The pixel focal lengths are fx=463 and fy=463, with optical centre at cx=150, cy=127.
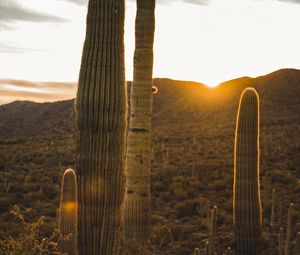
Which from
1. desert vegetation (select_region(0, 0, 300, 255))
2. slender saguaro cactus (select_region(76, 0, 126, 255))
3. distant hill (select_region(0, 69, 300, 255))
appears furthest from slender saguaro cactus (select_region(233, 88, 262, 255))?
slender saguaro cactus (select_region(76, 0, 126, 255))

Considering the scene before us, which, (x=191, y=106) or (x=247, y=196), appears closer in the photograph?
(x=247, y=196)

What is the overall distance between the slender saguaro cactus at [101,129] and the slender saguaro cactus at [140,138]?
232 cm

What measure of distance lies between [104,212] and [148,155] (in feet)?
8.82

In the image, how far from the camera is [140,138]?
290 inches

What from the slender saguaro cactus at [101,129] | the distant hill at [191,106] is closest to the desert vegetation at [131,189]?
the slender saguaro cactus at [101,129]

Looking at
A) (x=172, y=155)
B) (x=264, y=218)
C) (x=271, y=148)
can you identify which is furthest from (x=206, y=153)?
(x=264, y=218)

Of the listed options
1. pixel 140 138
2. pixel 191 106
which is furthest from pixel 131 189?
pixel 191 106

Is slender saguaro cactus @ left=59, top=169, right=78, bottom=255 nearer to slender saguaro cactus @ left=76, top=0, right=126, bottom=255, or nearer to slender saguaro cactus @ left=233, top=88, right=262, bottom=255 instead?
slender saguaro cactus @ left=76, top=0, right=126, bottom=255

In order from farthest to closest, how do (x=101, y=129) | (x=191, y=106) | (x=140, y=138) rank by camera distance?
(x=191, y=106) → (x=140, y=138) → (x=101, y=129)

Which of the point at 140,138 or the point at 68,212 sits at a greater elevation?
the point at 140,138

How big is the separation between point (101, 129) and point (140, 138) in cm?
258

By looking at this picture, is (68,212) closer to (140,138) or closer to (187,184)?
(140,138)

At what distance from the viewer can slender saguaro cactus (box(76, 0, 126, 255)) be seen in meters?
4.80

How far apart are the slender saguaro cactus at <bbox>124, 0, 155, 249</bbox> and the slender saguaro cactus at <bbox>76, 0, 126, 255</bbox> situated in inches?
91.3
